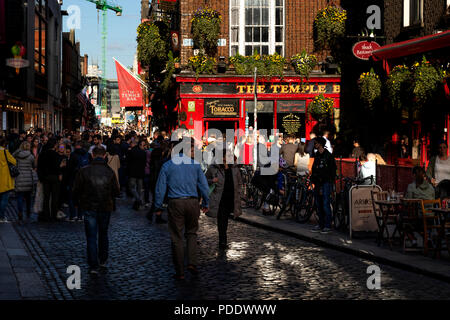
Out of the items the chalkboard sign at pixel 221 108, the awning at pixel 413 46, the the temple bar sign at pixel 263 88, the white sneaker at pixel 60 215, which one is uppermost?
the awning at pixel 413 46

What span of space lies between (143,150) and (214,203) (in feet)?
24.1

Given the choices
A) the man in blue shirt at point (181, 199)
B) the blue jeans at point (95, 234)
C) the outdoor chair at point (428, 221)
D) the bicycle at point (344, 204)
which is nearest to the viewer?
the man in blue shirt at point (181, 199)

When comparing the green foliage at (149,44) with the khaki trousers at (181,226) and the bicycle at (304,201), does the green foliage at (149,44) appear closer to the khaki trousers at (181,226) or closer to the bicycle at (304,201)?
the bicycle at (304,201)

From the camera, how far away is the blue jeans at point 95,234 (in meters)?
9.36

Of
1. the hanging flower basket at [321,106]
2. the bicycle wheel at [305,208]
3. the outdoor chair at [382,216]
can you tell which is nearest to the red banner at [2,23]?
the hanging flower basket at [321,106]

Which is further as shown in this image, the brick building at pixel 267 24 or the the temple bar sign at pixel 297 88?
the the temple bar sign at pixel 297 88

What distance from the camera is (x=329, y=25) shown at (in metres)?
29.5

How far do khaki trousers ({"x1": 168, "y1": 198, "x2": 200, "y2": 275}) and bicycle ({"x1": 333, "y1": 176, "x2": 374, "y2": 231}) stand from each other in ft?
16.1

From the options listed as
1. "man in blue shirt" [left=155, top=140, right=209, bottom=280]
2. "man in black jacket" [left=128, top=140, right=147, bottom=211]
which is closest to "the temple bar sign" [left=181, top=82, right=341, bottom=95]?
"man in black jacket" [left=128, top=140, right=147, bottom=211]

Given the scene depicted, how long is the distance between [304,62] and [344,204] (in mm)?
17546

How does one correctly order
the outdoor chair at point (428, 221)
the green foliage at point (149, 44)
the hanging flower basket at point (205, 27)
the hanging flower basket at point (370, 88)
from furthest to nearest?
the green foliage at point (149, 44), the hanging flower basket at point (205, 27), the hanging flower basket at point (370, 88), the outdoor chair at point (428, 221)

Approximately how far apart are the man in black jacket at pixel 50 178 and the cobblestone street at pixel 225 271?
6.09 ft
